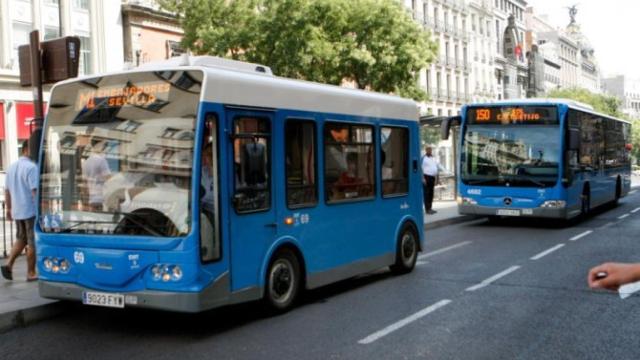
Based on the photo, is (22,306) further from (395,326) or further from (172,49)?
(172,49)

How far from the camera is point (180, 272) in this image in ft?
22.4

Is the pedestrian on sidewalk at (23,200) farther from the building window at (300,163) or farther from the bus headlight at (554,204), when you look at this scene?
the bus headlight at (554,204)

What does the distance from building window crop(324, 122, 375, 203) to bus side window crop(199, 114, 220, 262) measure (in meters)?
2.10

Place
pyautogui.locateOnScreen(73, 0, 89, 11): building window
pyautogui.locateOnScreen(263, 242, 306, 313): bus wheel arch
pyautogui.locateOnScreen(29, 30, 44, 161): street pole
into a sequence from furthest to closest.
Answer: pyautogui.locateOnScreen(73, 0, 89, 11): building window
pyautogui.locateOnScreen(29, 30, 44, 161): street pole
pyautogui.locateOnScreen(263, 242, 306, 313): bus wheel arch

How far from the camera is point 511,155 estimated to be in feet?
58.9

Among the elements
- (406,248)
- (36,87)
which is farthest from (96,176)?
(406,248)

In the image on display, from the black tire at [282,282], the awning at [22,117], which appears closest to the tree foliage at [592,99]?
the awning at [22,117]

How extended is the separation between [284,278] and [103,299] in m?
2.03

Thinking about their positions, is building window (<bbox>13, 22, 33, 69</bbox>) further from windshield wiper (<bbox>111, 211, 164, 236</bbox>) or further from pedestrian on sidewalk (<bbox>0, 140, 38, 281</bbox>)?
windshield wiper (<bbox>111, 211, 164, 236</bbox>)

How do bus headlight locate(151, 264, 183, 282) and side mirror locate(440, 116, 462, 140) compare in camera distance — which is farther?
side mirror locate(440, 116, 462, 140)

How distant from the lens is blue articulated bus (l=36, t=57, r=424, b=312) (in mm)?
6934

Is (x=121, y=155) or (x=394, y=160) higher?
(x=121, y=155)

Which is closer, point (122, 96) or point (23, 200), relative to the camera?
point (122, 96)

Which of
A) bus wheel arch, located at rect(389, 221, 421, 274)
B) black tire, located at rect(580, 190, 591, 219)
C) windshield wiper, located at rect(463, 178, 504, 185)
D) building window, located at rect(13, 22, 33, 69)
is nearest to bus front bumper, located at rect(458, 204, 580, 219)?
windshield wiper, located at rect(463, 178, 504, 185)
